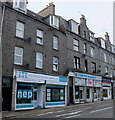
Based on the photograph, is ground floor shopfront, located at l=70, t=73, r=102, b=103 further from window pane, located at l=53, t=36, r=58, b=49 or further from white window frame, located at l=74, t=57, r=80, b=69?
window pane, located at l=53, t=36, r=58, b=49

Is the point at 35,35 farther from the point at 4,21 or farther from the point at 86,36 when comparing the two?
the point at 86,36

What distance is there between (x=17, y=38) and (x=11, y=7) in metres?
3.12

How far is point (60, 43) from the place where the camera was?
815 inches

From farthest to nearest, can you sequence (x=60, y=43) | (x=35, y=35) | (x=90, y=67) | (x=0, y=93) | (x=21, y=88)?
(x=90, y=67), (x=60, y=43), (x=35, y=35), (x=21, y=88), (x=0, y=93)

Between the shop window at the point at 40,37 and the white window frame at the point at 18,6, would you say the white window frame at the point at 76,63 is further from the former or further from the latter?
the white window frame at the point at 18,6

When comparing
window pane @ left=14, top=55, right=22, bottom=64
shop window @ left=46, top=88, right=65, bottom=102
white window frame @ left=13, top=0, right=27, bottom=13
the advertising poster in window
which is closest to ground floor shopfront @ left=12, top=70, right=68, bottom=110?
shop window @ left=46, top=88, right=65, bottom=102

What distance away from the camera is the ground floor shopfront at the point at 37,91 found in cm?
1481

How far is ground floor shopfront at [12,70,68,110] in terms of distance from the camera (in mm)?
14807

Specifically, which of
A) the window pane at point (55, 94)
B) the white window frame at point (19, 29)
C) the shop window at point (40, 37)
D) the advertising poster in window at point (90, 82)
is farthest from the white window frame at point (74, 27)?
the window pane at point (55, 94)

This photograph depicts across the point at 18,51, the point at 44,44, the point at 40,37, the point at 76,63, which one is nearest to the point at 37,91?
the point at 18,51

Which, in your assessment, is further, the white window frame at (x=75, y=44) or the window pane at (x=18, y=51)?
the white window frame at (x=75, y=44)

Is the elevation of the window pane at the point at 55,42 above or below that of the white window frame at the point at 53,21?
below

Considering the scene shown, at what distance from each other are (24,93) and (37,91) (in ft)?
7.80

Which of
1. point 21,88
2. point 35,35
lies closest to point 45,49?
point 35,35
